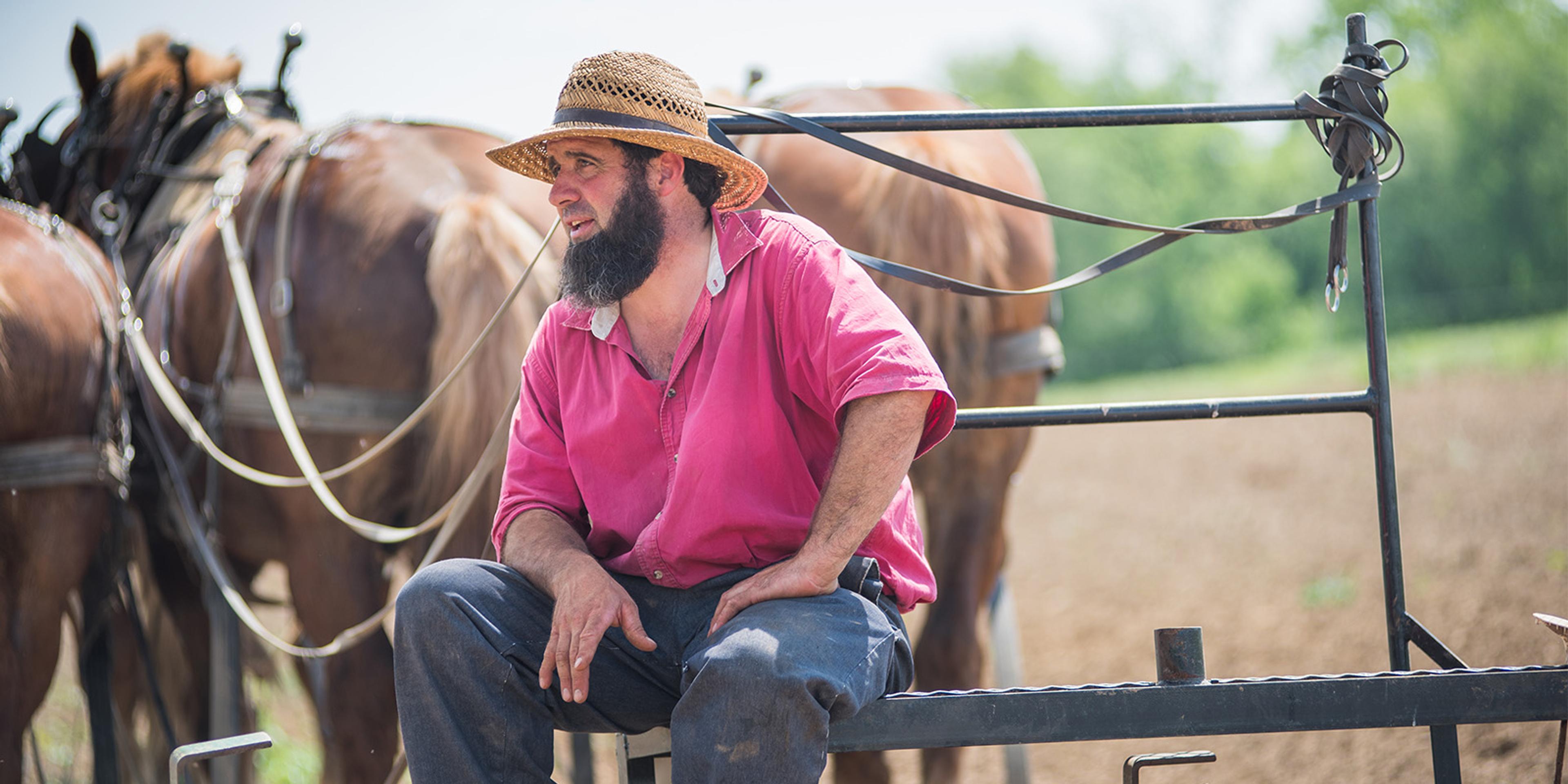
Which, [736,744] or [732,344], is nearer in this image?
[736,744]

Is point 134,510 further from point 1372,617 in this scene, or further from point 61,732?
point 1372,617

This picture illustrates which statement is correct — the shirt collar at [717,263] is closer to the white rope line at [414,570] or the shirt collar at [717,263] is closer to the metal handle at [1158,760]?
the white rope line at [414,570]

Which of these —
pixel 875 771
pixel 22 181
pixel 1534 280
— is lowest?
pixel 1534 280

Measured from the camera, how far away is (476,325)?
268 cm

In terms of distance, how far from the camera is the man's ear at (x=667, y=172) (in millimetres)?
1910

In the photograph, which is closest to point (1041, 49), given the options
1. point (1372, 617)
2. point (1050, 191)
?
point (1050, 191)

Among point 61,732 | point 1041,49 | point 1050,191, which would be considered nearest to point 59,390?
point 61,732

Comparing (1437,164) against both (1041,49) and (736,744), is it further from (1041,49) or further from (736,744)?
(736,744)

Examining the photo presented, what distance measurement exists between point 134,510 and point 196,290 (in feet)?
2.78

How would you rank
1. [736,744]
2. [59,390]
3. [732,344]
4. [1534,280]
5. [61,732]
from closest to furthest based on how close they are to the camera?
[736,744]
[732,344]
[59,390]
[61,732]
[1534,280]

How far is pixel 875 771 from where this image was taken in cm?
313

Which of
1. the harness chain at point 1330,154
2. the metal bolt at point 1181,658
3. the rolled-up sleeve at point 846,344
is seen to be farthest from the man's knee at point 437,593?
the metal bolt at point 1181,658

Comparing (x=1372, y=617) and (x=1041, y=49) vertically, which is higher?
(x=1041, y=49)

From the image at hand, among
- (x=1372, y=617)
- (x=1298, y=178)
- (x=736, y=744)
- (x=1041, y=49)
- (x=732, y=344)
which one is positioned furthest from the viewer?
(x=1041, y=49)
